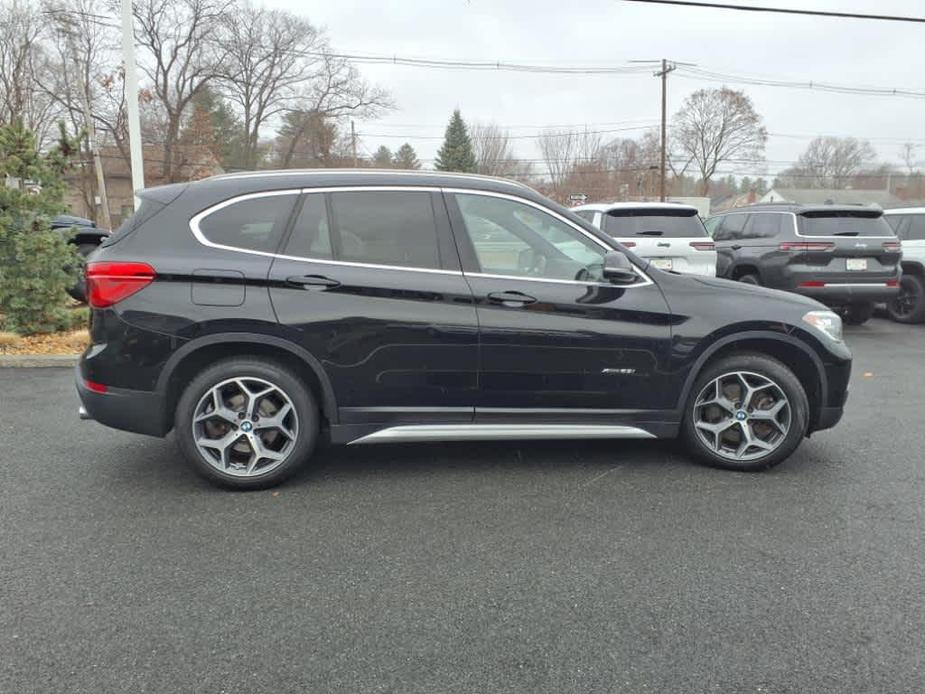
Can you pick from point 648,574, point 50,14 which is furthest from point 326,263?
point 50,14

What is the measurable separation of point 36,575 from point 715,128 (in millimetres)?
75139

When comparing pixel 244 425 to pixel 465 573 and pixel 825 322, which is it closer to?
pixel 465 573

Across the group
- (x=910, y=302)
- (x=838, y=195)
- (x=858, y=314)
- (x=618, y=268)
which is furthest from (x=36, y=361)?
(x=838, y=195)

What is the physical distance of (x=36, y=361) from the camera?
22.4 feet

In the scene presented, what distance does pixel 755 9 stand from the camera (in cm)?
1184

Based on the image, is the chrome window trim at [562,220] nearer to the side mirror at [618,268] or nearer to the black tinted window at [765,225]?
the side mirror at [618,268]

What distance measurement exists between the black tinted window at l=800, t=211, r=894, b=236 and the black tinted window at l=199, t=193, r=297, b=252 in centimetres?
796

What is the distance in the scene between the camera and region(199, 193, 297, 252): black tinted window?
3650 mm

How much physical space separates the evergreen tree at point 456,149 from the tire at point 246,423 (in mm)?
50393

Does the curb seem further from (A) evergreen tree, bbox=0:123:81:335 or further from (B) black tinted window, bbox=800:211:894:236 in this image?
(B) black tinted window, bbox=800:211:894:236

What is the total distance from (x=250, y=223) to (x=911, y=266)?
10.7m

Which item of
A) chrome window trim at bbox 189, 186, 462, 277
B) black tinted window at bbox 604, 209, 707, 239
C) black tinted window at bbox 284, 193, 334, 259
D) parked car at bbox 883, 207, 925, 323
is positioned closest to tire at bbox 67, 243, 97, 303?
chrome window trim at bbox 189, 186, 462, 277

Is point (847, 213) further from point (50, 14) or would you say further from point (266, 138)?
point (266, 138)

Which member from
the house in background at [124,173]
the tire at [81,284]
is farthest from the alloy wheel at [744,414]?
the house in background at [124,173]
